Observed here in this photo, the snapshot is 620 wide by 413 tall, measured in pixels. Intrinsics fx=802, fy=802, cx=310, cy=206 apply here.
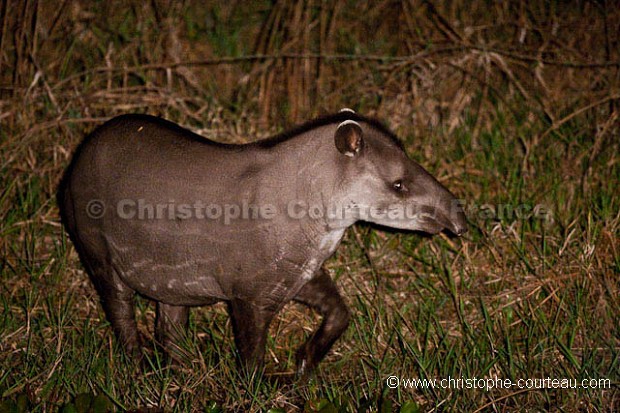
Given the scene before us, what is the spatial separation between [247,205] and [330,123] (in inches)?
22.4

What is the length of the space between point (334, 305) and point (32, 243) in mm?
2110

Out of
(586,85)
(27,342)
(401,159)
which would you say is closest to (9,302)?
(27,342)

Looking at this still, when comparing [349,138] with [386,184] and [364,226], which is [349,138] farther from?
[364,226]

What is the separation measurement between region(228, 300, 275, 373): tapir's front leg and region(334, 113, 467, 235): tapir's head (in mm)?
696

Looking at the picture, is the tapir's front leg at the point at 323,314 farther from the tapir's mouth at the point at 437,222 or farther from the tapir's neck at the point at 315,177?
the tapir's mouth at the point at 437,222

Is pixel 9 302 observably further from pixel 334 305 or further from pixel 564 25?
pixel 564 25

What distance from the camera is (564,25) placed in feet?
23.1

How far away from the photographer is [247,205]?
3.88m

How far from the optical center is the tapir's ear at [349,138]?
372cm

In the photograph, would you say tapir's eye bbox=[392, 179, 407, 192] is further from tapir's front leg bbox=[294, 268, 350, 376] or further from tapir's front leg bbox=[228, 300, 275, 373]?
tapir's front leg bbox=[228, 300, 275, 373]

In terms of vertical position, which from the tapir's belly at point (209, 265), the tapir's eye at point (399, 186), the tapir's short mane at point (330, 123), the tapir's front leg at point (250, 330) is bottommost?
the tapir's front leg at point (250, 330)

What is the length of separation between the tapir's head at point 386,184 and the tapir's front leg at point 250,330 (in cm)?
70

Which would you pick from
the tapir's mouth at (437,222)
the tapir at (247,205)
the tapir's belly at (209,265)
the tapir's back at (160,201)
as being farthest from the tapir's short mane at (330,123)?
the tapir's belly at (209,265)

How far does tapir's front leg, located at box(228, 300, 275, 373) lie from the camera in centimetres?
395
